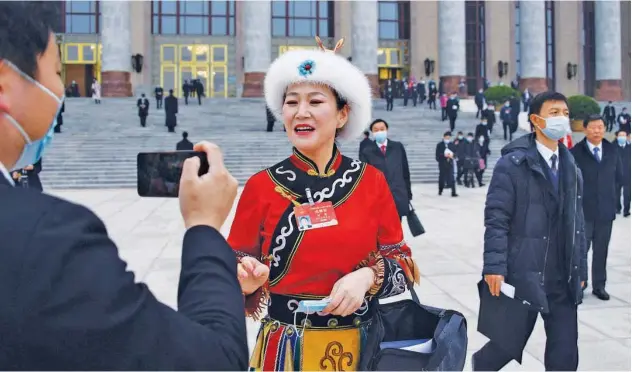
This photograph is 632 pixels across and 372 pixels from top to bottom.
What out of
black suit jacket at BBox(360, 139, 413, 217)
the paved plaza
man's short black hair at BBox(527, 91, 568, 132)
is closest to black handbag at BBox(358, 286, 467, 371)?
the paved plaza

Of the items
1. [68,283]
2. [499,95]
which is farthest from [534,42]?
[68,283]

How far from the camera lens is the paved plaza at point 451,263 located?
4543 mm

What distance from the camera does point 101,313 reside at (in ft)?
3.15

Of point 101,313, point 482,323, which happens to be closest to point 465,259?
point 482,323

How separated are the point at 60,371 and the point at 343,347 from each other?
1.54 m

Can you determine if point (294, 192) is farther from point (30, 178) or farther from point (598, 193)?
point (30, 178)

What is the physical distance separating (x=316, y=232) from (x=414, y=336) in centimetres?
55

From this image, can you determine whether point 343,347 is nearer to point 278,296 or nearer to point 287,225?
point 278,296

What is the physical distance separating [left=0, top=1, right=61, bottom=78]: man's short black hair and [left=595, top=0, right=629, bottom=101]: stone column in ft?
132

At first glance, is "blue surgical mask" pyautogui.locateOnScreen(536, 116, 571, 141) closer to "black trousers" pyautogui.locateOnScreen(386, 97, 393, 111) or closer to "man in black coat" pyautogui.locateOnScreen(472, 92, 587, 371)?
"man in black coat" pyautogui.locateOnScreen(472, 92, 587, 371)

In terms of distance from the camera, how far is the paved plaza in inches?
179

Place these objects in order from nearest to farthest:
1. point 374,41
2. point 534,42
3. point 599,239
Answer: point 599,239 < point 374,41 < point 534,42

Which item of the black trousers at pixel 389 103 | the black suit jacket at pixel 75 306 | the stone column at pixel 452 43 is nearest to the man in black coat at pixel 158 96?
the black trousers at pixel 389 103

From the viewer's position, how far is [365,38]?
32.7m
